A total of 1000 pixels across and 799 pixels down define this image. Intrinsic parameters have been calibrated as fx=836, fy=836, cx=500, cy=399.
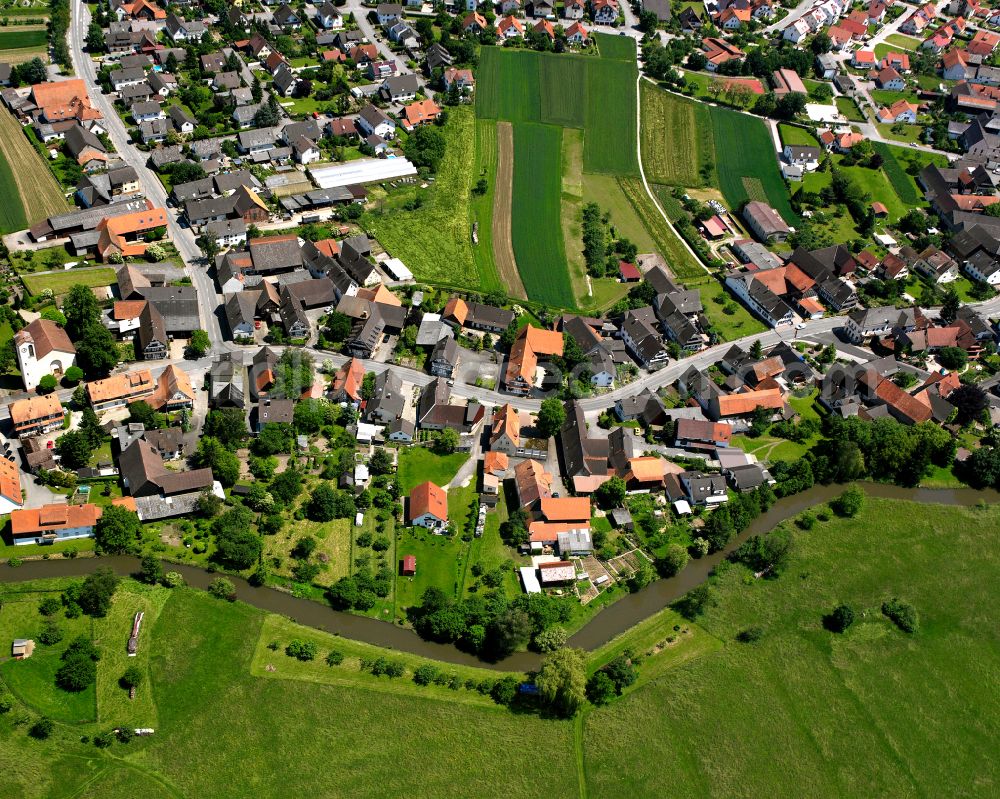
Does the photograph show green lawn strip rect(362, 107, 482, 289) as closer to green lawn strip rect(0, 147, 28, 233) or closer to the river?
green lawn strip rect(0, 147, 28, 233)

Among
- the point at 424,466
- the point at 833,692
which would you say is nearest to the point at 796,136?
the point at 424,466

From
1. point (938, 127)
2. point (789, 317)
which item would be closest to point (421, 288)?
point (789, 317)

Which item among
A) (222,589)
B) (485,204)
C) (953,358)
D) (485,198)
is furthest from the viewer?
(485,198)

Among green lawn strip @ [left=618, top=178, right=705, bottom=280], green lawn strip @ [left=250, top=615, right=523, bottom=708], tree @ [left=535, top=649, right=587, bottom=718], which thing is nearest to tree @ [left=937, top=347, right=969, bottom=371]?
green lawn strip @ [left=618, top=178, right=705, bottom=280]

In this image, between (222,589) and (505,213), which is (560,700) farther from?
(505,213)

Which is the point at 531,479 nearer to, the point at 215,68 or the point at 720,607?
the point at 720,607

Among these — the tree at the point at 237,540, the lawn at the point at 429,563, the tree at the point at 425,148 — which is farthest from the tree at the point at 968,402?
the tree at the point at 425,148
